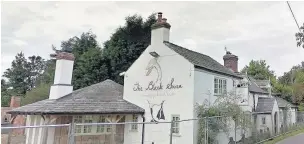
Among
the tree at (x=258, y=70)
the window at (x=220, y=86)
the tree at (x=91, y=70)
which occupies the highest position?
the tree at (x=258, y=70)

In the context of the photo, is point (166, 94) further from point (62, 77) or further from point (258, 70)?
point (258, 70)

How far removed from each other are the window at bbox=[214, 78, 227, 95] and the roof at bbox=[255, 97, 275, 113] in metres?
5.87

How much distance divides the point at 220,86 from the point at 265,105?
715 centimetres

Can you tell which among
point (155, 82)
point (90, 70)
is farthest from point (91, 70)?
point (155, 82)

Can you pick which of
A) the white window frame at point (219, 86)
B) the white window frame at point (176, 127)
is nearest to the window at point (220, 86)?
the white window frame at point (219, 86)

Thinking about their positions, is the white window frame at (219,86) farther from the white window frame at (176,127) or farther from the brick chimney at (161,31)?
the brick chimney at (161,31)

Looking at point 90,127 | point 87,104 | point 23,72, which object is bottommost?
point 90,127

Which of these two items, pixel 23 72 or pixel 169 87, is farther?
pixel 23 72

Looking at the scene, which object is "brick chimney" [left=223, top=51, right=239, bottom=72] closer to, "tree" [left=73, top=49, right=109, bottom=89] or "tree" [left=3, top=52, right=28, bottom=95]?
"tree" [left=73, top=49, right=109, bottom=89]

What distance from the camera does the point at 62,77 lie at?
16656 mm

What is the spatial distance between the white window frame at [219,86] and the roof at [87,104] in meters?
5.52

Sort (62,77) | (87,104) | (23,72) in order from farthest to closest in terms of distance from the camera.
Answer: (23,72) → (62,77) → (87,104)

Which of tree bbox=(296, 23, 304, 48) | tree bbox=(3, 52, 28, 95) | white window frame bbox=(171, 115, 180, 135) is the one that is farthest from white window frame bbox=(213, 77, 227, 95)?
tree bbox=(3, 52, 28, 95)

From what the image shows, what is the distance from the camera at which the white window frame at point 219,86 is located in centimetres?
1573
